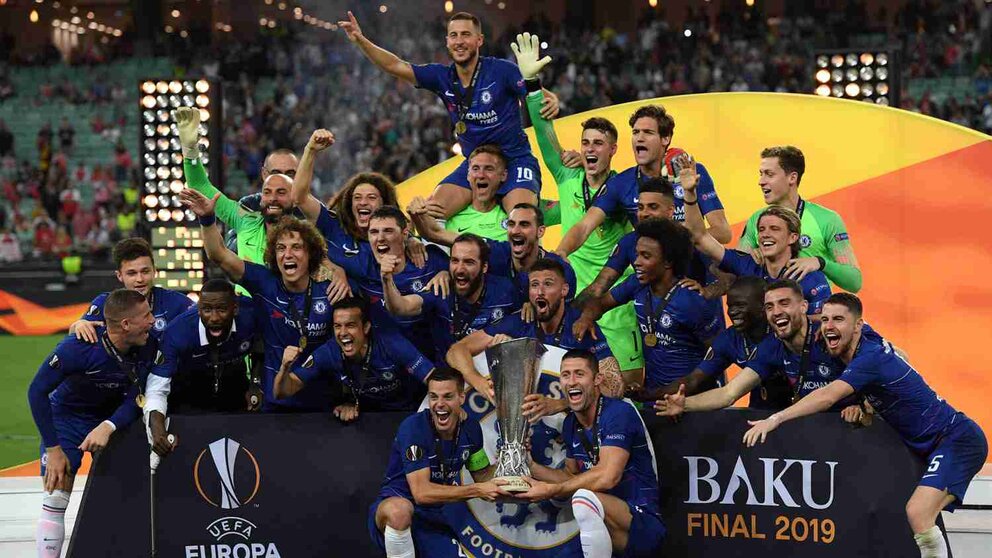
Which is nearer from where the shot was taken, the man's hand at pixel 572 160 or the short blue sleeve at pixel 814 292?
the short blue sleeve at pixel 814 292

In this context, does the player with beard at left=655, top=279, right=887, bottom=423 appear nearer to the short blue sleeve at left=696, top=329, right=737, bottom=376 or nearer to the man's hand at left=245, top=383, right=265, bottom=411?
the short blue sleeve at left=696, top=329, right=737, bottom=376

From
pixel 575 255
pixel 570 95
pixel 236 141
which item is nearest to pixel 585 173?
pixel 575 255

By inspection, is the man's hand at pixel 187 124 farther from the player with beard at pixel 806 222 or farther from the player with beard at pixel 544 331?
the player with beard at pixel 806 222

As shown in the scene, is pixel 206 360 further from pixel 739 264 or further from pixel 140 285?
pixel 739 264

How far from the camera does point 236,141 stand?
2634 cm

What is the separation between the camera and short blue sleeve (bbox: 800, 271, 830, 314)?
716 cm

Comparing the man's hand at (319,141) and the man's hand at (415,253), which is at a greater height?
the man's hand at (319,141)

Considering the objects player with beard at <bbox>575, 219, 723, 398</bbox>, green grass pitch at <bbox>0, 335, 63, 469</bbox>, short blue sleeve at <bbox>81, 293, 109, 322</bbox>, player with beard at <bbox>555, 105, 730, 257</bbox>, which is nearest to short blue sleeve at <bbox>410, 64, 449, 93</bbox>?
player with beard at <bbox>555, 105, 730, 257</bbox>

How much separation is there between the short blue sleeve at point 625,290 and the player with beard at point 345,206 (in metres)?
1.34

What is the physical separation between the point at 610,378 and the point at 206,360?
7.21 feet

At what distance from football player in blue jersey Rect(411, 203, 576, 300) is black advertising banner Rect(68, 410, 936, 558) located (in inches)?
39.4

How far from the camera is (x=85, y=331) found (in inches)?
280

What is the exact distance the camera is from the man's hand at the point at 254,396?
7.41m

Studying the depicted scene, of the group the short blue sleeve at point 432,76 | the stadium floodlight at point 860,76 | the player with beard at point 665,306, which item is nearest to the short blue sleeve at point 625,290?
the player with beard at point 665,306
